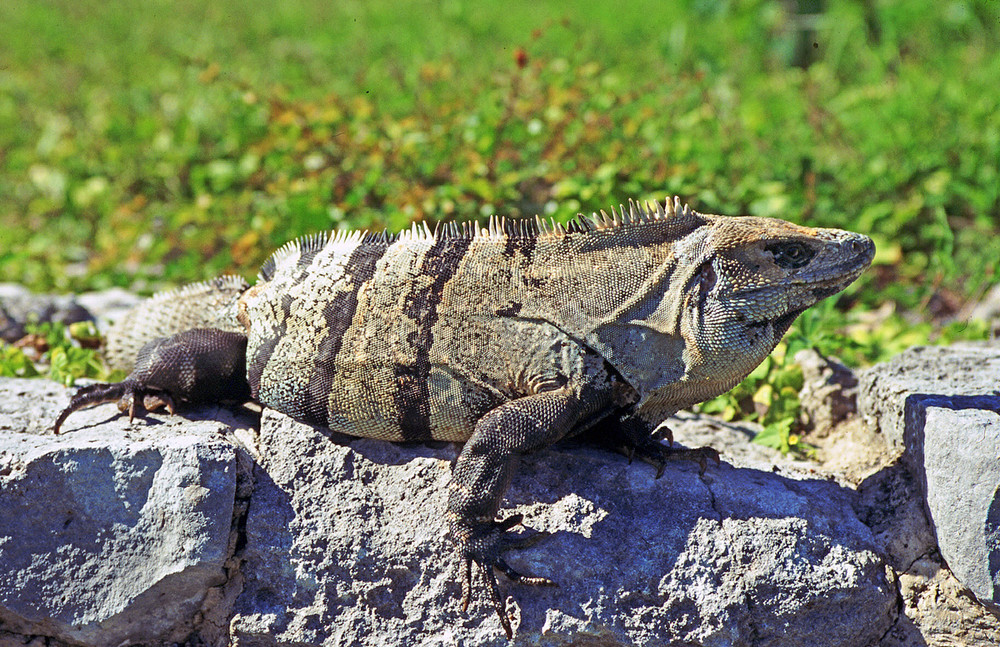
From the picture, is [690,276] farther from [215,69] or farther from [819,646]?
[215,69]

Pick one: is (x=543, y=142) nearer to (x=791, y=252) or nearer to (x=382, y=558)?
(x=791, y=252)

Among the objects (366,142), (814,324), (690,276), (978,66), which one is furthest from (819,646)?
(978,66)

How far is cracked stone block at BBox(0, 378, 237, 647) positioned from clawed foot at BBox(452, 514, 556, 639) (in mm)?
839

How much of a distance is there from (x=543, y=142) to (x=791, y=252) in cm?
341

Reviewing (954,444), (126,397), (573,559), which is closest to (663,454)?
(573,559)

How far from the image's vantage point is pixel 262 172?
23.8ft

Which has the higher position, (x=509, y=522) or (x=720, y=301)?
(x=720, y=301)

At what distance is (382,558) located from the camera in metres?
3.39

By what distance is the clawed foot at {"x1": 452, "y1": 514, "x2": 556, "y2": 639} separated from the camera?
10.6 feet

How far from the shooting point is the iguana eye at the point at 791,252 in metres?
3.36

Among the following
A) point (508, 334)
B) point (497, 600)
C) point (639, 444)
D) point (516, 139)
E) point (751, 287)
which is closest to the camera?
point (497, 600)

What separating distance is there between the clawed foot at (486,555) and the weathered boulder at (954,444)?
4.57ft

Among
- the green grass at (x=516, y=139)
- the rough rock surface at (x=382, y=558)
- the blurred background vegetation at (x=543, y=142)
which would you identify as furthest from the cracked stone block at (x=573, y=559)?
the green grass at (x=516, y=139)

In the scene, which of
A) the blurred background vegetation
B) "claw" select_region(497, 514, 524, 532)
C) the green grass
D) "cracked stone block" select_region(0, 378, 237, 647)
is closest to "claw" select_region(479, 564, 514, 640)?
"claw" select_region(497, 514, 524, 532)
